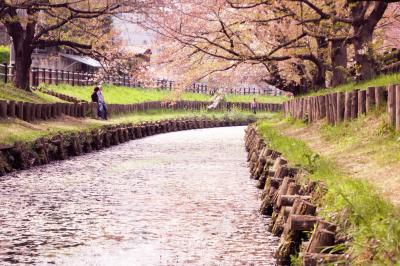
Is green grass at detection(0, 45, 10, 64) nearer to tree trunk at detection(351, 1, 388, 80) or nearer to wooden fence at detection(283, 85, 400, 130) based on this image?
wooden fence at detection(283, 85, 400, 130)

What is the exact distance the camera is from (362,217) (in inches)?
360

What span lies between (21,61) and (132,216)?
26170mm

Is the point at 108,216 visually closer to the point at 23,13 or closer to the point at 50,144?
the point at 50,144

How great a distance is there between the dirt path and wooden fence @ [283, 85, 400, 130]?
923 millimetres

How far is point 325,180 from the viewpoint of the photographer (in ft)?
40.7

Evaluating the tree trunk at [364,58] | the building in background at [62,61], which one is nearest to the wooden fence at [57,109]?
the building in background at [62,61]

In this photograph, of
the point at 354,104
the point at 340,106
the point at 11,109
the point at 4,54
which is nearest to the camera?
the point at 354,104

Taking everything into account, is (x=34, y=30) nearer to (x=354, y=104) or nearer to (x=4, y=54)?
(x=354, y=104)

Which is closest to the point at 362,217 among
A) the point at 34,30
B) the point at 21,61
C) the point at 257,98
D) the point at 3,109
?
the point at 3,109

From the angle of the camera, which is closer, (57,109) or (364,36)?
(364,36)

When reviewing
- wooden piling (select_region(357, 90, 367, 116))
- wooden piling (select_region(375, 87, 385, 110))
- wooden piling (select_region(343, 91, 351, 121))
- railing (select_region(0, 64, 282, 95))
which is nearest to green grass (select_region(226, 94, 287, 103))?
railing (select_region(0, 64, 282, 95))

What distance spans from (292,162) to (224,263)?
16.9ft

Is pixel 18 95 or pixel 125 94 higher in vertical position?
pixel 18 95

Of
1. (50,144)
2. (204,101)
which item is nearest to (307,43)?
(50,144)
